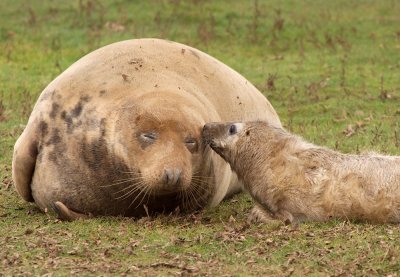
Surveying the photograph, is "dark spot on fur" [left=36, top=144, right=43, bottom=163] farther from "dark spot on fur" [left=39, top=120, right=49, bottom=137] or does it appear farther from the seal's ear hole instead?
the seal's ear hole

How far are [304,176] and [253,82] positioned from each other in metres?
8.42

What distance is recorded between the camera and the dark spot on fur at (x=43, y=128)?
9898 mm

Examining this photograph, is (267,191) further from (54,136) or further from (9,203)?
(9,203)

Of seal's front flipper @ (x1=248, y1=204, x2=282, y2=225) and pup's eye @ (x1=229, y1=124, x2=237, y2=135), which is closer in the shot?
seal's front flipper @ (x1=248, y1=204, x2=282, y2=225)

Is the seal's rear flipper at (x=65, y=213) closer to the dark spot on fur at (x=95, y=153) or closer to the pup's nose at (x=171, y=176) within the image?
the dark spot on fur at (x=95, y=153)

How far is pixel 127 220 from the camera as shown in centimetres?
951

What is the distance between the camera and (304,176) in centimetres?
937

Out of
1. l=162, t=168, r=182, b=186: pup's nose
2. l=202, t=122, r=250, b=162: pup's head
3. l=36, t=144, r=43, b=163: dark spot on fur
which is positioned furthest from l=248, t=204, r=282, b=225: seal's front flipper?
l=36, t=144, r=43, b=163: dark spot on fur

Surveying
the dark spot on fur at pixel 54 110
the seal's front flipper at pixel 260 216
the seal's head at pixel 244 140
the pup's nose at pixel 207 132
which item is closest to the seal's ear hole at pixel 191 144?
the pup's nose at pixel 207 132

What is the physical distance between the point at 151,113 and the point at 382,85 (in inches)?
336

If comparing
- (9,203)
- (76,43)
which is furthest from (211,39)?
(9,203)

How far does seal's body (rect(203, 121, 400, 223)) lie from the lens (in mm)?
9125

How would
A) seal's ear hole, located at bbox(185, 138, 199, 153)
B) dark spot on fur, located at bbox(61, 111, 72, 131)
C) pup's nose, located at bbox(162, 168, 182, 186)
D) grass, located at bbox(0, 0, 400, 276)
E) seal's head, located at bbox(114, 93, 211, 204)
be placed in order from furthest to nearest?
dark spot on fur, located at bbox(61, 111, 72, 131) < seal's ear hole, located at bbox(185, 138, 199, 153) < seal's head, located at bbox(114, 93, 211, 204) < pup's nose, located at bbox(162, 168, 182, 186) < grass, located at bbox(0, 0, 400, 276)

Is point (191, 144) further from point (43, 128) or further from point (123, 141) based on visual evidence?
point (43, 128)
